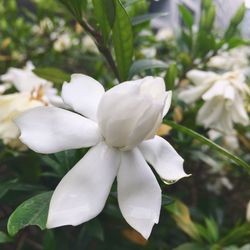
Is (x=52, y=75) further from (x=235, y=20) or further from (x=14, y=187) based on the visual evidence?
(x=235, y=20)

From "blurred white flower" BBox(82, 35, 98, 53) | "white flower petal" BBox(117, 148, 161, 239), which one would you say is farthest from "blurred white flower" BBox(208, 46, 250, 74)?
"white flower petal" BBox(117, 148, 161, 239)

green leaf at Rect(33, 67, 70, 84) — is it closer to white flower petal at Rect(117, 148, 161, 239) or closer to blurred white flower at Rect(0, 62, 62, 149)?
blurred white flower at Rect(0, 62, 62, 149)

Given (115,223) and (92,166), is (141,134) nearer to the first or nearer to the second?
(92,166)

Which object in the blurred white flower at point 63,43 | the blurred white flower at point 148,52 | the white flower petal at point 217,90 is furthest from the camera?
the blurred white flower at point 63,43

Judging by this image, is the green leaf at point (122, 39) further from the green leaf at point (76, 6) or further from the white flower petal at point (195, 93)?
the white flower petal at point (195, 93)

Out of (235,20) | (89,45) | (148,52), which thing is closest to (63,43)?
(89,45)

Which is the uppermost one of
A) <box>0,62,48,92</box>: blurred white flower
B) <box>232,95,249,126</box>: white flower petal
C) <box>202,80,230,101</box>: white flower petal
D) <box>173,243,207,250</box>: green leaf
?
<box>0,62,48,92</box>: blurred white flower

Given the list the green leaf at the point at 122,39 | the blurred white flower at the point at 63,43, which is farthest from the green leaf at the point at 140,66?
the blurred white flower at the point at 63,43
